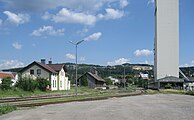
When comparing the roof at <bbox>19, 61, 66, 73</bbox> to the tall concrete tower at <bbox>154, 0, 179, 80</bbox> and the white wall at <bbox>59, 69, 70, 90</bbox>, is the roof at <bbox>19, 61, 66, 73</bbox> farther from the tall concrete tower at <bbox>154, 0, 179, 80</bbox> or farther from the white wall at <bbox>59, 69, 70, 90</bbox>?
the tall concrete tower at <bbox>154, 0, 179, 80</bbox>

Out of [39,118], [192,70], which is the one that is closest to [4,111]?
[39,118]

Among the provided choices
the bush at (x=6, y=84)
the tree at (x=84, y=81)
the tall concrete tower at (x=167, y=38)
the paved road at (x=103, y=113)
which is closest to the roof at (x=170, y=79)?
the tall concrete tower at (x=167, y=38)

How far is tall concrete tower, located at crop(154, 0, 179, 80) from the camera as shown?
371 feet

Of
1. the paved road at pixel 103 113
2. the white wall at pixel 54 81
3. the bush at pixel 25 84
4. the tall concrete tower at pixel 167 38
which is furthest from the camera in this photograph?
the tall concrete tower at pixel 167 38

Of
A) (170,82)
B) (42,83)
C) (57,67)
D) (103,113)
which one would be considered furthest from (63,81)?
(103,113)

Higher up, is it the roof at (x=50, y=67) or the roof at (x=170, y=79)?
the roof at (x=50, y=67)

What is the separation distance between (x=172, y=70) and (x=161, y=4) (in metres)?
23.4

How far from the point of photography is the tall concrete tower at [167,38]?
113m

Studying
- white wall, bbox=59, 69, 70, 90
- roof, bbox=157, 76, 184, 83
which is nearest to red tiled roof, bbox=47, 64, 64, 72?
white wall, bbox=59, 69, 70, 90

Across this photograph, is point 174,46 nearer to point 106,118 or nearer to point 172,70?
point 172,70

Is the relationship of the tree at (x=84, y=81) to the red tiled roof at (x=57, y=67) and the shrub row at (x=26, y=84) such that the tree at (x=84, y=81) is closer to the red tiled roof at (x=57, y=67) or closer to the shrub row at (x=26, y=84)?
the red tiled roof at (x=57, y=67)

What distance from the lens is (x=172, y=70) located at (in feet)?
369

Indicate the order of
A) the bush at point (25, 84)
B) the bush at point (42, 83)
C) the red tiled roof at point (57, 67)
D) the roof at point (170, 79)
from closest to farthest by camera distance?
the bush at point (25, 84) → the bush at point (42, 83) → the red tiled roof at point (57, 67) → the roof at point (170, 79)

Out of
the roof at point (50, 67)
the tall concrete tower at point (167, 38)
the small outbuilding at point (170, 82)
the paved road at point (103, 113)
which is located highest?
the tall concrete tower at point (167, 38)
